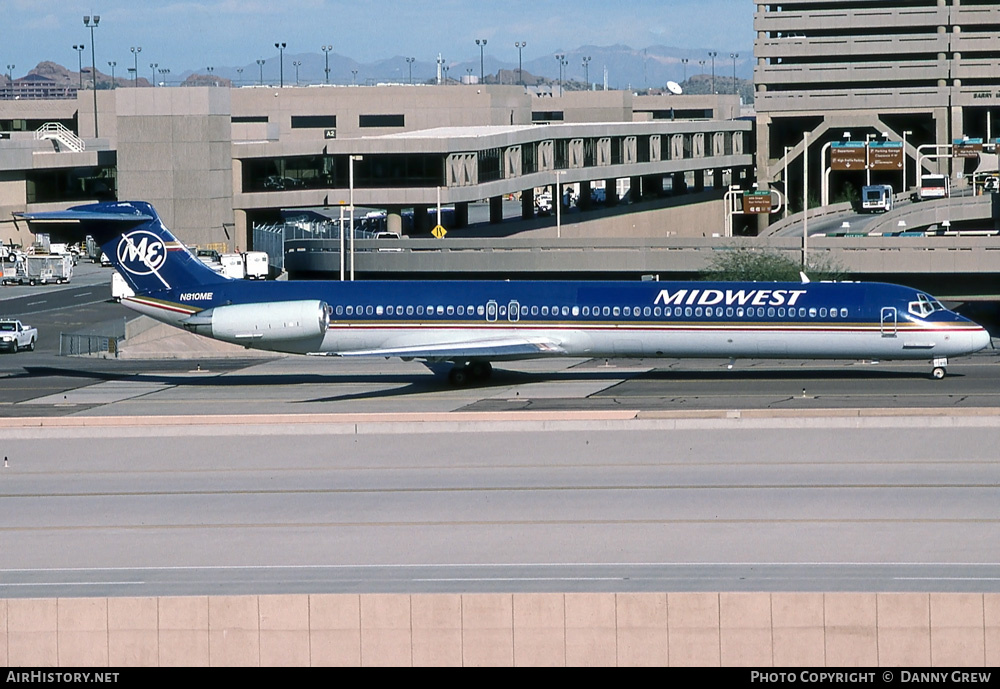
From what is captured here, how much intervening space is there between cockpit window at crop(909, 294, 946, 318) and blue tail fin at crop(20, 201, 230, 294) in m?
23.7

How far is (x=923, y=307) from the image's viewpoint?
4447cm

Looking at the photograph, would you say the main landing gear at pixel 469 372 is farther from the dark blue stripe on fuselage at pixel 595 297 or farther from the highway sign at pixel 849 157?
the highway sign at pixel 849 157

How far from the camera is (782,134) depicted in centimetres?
14750

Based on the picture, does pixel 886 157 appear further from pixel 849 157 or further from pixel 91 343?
pixel 91 343

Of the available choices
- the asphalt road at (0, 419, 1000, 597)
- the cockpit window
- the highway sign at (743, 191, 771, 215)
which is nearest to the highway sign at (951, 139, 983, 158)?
the highway sign at (743, 191, 771, 215)

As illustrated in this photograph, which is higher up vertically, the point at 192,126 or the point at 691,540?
the point at 192,126

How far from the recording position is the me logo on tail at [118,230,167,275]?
48375 millimetres

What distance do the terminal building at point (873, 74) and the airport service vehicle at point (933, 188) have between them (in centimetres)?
2790

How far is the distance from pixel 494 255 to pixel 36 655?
60414 millimetres

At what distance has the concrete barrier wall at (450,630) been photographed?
19.5 m

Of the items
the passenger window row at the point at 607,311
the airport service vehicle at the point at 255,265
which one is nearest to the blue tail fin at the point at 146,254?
the passenger window row at the point at 607,311

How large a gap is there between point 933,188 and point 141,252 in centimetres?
7142
